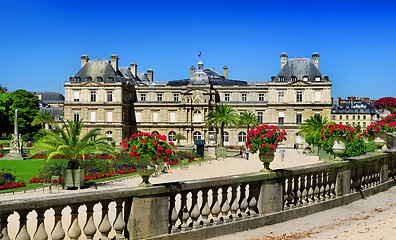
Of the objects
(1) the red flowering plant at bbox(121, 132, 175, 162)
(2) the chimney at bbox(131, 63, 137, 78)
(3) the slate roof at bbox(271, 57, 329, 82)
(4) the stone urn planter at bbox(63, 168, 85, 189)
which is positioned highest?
(2) the chimney at bbox(131, 63, 137, 78)

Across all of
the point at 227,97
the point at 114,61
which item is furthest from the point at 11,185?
the point at 227,97

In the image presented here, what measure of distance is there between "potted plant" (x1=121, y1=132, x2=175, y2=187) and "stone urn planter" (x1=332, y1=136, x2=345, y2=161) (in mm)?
5242

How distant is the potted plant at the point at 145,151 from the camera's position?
673 cm

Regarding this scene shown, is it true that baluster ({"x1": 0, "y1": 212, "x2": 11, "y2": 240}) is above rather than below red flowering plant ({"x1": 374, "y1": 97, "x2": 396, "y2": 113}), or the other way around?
below

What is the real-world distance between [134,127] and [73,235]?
6020 cm

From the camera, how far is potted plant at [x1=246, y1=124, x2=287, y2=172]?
832 cm

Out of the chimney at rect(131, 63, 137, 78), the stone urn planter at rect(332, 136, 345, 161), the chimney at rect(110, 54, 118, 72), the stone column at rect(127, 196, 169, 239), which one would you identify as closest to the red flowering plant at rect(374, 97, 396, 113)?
the chimney at rect(131, 63, 137, 78)

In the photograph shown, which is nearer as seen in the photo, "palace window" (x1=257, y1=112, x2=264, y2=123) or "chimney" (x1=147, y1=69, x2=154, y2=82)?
"palace window" (x1=257, y1=112, x2=264, y2=123)

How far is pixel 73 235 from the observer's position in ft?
19.5

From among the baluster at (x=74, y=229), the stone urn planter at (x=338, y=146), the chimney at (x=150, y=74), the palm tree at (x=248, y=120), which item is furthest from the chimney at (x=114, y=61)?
the baluster at (x=74, y=229)

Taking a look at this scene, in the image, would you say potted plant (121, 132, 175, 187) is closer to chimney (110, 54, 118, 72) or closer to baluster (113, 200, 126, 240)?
baluster (113, 200, 126, 240)

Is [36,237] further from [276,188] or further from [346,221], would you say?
[346,221]

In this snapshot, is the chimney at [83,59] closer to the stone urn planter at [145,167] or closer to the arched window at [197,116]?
the arched window at [197,116]

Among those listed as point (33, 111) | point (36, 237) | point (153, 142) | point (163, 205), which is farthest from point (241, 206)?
point (33, 111)
